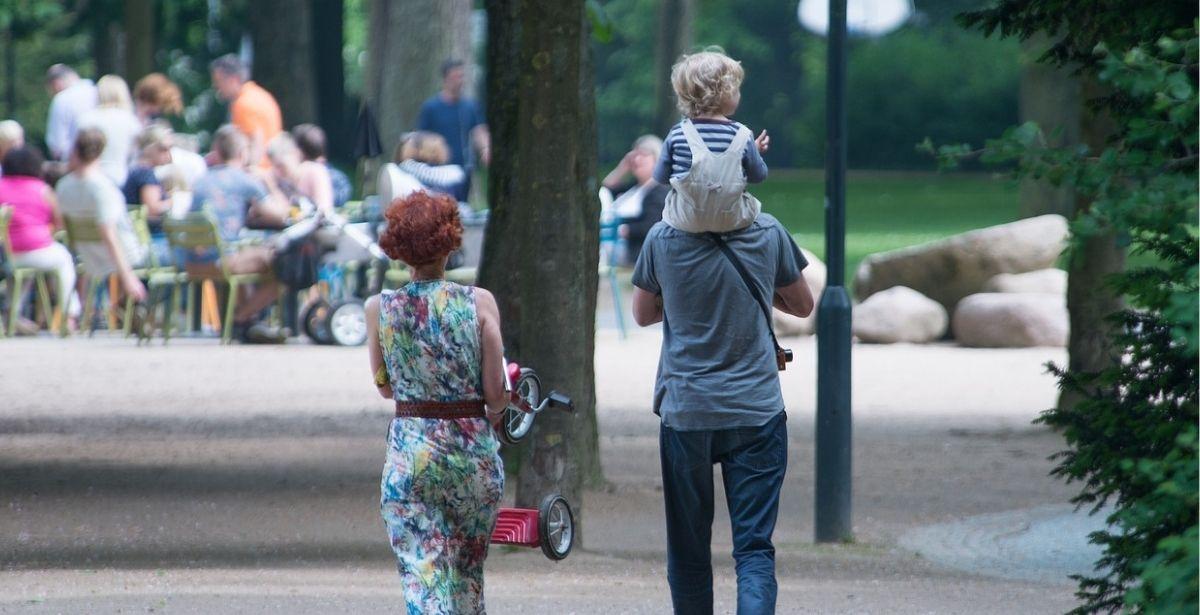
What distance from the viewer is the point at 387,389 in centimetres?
507

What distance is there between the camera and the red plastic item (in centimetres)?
530

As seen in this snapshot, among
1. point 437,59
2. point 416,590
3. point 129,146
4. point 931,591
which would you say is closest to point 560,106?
point 931,591

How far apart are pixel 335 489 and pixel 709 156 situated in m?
5.13

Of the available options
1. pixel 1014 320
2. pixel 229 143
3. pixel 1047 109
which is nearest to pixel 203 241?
pixel 229 143

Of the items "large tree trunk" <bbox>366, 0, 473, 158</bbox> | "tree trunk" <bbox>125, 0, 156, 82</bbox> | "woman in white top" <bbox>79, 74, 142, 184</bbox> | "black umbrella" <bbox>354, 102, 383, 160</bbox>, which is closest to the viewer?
"woman in white top" <bbox>79, 74, 142, 184</bbox>

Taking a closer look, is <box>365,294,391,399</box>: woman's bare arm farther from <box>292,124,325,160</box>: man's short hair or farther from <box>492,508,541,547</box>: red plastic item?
<box>292,124,325,160</box>: man's short hair

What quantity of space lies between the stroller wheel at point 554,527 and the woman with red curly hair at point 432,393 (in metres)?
0.40

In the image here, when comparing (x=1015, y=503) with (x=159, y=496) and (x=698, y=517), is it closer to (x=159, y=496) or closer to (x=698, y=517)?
(x=159, y=496)

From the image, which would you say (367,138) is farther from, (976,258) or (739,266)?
(739,266)


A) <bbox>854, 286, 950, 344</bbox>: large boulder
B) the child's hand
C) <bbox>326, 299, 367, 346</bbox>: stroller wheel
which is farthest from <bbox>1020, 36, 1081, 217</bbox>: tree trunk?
the child's hand

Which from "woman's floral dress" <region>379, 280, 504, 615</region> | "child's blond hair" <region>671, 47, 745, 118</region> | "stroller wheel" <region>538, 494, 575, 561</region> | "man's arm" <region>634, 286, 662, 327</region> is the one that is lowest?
"stroller wheel" <region>538, 494, 575, 561</region>

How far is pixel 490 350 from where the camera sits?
4938 mm

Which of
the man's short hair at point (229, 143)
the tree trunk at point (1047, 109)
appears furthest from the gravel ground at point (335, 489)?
the tree trunk at point (1047, 109)

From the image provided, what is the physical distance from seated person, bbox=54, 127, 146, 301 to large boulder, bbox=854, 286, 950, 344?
6.42 meters
